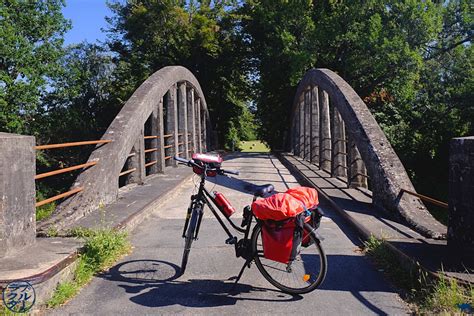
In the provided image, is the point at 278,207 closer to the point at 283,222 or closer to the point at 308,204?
the point at 283,222

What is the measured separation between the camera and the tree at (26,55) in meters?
21.9

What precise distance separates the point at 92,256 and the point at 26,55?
72.3 ft

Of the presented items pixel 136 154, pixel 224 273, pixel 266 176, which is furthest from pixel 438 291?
pixel 266 176

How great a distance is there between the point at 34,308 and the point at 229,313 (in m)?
1.30

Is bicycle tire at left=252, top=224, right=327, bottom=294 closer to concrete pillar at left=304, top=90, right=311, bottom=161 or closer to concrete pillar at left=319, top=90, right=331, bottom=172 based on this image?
concrete pillar at left=319, top=90, right=331, bottom=172

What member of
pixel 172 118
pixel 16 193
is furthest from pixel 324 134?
pixel 16 193

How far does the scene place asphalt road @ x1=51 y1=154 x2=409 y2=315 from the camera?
130 inches

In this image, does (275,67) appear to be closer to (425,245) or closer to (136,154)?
(136,154)

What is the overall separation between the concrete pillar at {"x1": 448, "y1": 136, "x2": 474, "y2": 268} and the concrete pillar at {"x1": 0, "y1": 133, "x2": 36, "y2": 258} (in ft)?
11.5

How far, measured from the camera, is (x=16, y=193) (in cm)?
380

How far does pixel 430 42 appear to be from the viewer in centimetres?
2031

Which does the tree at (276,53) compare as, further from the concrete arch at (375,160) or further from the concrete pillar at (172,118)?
the concrete arch at (375,160)

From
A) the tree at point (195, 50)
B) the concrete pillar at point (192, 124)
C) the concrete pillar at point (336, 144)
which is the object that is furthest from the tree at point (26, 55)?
the concrete pillar at point (336, 144)

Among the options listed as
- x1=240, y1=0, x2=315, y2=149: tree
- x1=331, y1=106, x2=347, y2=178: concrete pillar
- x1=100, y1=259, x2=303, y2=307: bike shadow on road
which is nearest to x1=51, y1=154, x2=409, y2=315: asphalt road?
x1=100, y1=259, x2=303, y2=307: bike shadow on road
